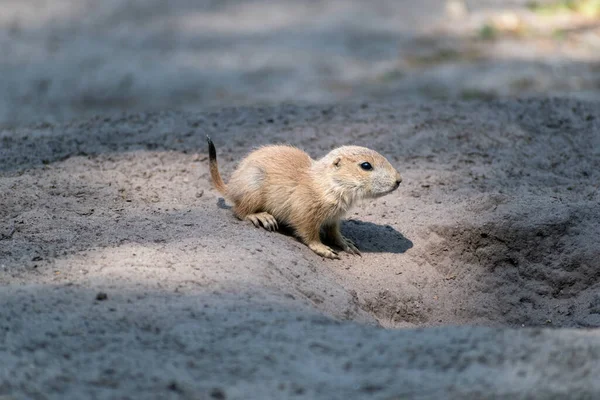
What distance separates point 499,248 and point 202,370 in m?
→ 2.79

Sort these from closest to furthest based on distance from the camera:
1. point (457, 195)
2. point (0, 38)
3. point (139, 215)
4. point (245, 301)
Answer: point (245, 301) < point (139, 215) < point (457, 195) < point (0, 38)

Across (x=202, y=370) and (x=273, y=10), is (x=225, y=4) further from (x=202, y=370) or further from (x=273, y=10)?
(x=202, y=370)

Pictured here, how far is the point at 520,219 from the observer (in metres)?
5.56

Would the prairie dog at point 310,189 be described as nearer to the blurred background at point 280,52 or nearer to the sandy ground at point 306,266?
the sandy ground at point 306,266

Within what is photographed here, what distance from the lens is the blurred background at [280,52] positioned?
1055 centimetres

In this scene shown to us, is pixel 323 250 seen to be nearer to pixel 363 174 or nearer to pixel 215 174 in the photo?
pixel 363 174

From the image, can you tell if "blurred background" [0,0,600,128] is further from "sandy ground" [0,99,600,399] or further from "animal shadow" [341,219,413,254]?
"animal shadow" [341,219,413,254]

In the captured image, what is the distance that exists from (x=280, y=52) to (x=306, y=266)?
25.2 feet

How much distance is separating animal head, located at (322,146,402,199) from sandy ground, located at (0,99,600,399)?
451 mm

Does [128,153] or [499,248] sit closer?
[499,248]

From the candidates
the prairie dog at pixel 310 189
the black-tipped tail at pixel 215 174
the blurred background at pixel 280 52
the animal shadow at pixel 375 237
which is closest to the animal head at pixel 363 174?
the prairie dog at pixel 310 189

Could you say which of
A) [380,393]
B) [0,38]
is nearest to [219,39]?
[0,38]

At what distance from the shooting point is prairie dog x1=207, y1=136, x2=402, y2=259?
5.34m

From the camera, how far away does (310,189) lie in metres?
5.39
